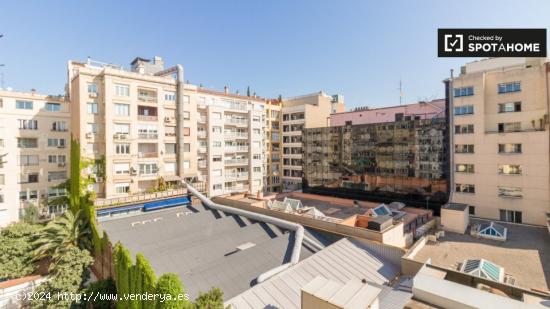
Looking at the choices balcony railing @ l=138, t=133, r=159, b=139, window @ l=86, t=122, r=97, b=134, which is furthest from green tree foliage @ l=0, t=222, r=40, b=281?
balcony railing @ l=138, t=133, r=159, b=139

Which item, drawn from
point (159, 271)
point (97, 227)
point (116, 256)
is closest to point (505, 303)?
point (159, 271)

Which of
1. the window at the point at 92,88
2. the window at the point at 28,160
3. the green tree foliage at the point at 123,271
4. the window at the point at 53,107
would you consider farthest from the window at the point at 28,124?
the green tree foliage at the point at 123,271

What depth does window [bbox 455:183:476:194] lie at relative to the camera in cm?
3291

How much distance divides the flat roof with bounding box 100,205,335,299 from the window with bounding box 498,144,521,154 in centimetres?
2478

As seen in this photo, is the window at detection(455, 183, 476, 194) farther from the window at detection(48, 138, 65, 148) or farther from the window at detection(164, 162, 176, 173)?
the window at detection(48, 138, 65, 148)

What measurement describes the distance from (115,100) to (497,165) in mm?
51663

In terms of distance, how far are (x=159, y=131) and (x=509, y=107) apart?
48988 mm

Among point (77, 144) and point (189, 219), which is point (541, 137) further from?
point (77, 144)

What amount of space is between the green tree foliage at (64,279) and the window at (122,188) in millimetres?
13393

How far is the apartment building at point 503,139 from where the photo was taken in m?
29.1

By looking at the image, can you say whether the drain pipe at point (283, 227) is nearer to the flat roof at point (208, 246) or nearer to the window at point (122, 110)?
the flat roof at point (208, 246)

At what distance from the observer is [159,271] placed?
18.4 m

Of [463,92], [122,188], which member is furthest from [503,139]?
[122,188]

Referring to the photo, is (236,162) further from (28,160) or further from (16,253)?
(16,253)
